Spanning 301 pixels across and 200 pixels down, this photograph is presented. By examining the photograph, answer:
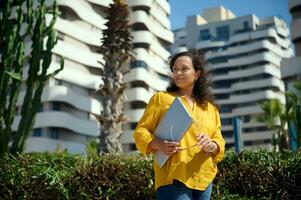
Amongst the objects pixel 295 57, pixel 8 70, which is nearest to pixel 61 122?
pixel 295 57

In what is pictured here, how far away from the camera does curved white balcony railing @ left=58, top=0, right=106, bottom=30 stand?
38.8 meters

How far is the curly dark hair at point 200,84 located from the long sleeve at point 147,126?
266 mm

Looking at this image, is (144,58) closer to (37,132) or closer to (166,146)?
(37,132)

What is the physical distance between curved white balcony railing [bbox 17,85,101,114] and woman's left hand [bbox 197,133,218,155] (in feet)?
114

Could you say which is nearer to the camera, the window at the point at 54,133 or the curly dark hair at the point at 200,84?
the curly dark hair at the point at 200,84

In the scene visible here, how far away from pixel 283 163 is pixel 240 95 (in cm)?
6278

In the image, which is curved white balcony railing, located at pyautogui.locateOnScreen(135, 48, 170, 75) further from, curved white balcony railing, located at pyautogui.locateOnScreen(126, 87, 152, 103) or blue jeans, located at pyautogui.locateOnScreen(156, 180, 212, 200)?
blue jeans, located at pyautogui.locateOnScreen(156, 180, 212, 200)

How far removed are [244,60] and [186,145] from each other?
68.1 metres

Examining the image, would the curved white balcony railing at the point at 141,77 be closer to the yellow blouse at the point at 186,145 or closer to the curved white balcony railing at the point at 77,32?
the curved white balcony railing at the point at 77,32

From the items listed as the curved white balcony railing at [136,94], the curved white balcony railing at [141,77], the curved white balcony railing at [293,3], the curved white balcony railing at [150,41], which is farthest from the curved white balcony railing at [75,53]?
the curved white balcony railing at [293,3]

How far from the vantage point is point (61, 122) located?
→ 3669 centimetres

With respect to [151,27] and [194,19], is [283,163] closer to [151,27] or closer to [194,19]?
[151,27]

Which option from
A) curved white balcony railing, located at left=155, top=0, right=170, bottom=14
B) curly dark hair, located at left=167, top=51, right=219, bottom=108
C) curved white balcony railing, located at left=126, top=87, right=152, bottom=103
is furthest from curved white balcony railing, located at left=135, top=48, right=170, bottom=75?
curly dark hair, located at left=167, top=51, right=219, bottom=108

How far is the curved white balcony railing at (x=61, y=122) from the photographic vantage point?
119ft
